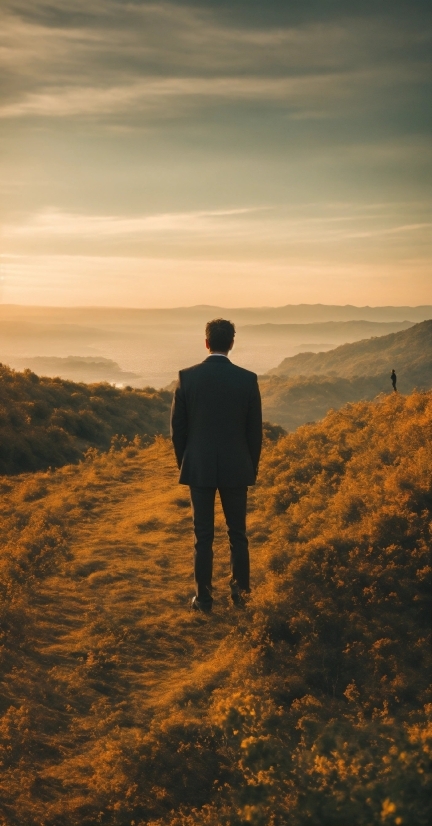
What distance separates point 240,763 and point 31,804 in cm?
151

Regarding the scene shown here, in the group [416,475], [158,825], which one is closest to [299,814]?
[158,825]

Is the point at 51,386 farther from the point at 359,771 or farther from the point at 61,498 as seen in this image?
the point at 359,771

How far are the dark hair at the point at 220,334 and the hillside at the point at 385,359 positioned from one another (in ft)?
280

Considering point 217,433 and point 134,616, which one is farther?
point 134,616

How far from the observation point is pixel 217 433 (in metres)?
7.51

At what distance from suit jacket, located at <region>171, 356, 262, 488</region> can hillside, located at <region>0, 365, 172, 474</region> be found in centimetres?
1260

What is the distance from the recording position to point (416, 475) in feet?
29.0

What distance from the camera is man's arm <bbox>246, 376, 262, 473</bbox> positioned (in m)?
7.61

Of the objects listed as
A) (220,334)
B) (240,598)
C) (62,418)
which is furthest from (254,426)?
(62,418)

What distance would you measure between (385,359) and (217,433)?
394 ft

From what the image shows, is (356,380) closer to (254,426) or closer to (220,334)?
(254,426)

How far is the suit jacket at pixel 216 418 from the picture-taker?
7469 mm

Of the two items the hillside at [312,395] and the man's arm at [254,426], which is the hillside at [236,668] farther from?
the hillside at [312,395]

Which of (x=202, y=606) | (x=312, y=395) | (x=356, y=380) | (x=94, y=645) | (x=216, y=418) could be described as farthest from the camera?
(x=356, y=380)
